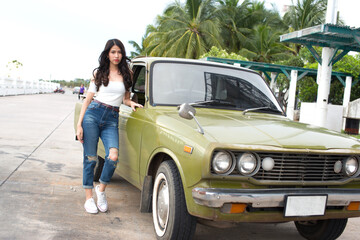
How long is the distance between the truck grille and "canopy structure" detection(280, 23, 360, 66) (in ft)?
34.7

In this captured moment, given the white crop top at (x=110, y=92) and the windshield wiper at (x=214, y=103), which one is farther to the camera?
the white crop top at (x=110, y=92)

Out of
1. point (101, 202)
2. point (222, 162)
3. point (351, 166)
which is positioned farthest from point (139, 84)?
point (351, 166)

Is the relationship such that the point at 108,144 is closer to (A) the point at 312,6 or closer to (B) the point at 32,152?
(B) the point at 32,152

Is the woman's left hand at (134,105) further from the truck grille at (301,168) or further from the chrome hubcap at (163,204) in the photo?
the truck grille at (301,168)

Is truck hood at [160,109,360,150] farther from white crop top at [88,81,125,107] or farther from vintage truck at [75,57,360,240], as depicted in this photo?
white crop top at [88,81,125,107]

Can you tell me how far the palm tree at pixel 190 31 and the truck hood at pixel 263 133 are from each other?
29.8m

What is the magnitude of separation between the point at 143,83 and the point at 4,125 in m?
8.06

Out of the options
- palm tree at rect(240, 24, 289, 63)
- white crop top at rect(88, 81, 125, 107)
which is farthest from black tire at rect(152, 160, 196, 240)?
palm tree at rect(240, 24, 289, 63)

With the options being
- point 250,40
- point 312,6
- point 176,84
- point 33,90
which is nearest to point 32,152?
point 176,84

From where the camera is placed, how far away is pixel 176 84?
4223mm

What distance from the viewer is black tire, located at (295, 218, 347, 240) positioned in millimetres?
3781

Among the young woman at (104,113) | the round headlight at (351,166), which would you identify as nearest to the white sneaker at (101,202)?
the young woman at (104,113)

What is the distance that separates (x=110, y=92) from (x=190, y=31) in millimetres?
31732

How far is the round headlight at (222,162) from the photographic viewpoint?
2866 mm
